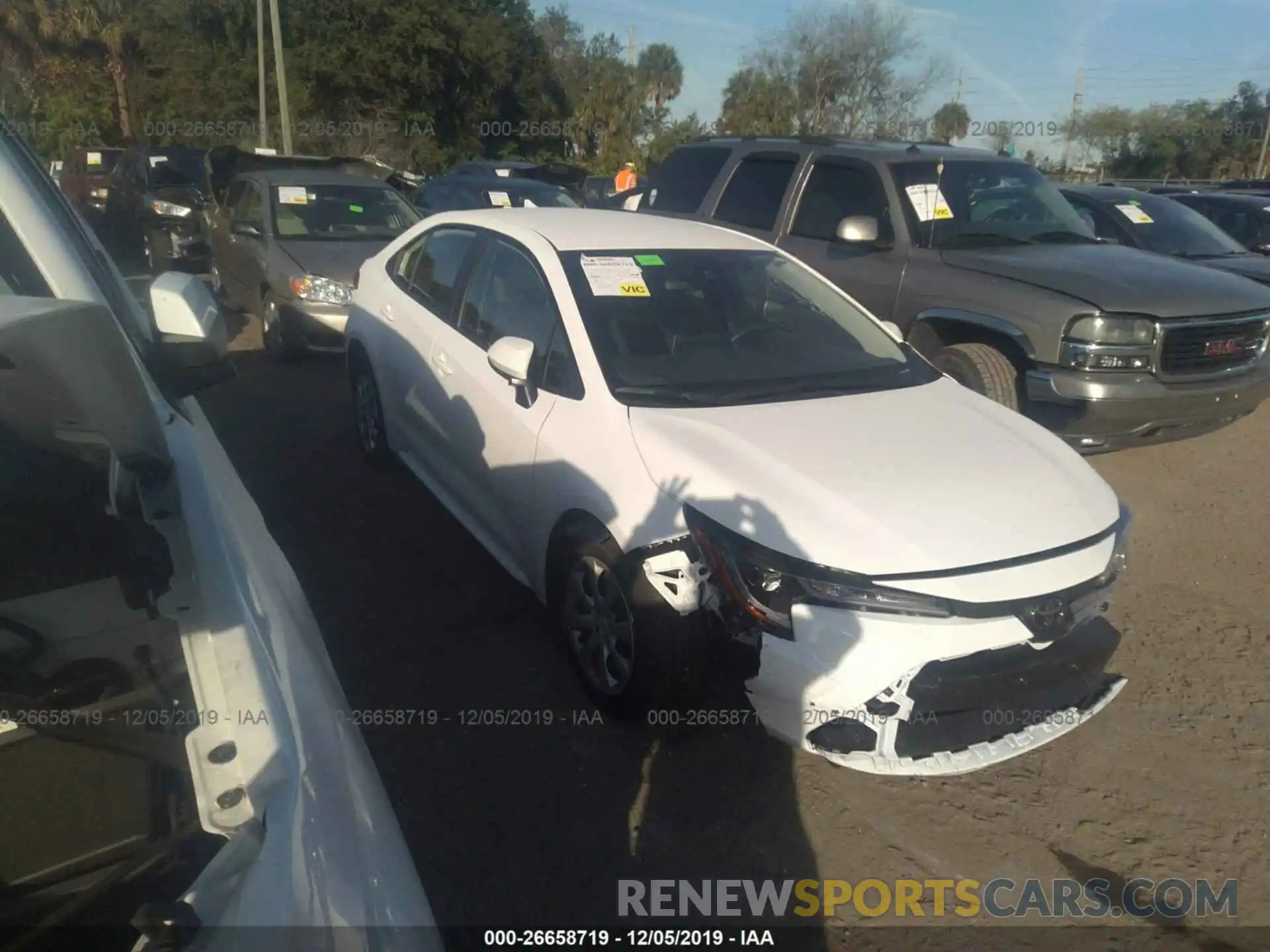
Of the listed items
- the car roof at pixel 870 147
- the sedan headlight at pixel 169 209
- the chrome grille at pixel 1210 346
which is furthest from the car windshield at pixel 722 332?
the sedan headlight at pixel 169 209

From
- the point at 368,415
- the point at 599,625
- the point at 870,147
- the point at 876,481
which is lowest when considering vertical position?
the point at 599,625

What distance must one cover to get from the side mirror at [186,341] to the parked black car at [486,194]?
25.6 feet

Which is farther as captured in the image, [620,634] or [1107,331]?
[1107,331]

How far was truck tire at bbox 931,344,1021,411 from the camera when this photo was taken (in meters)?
5.28

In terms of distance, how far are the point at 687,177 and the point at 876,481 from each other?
5.08 meters

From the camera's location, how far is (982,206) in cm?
619

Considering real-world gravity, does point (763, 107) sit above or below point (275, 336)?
above

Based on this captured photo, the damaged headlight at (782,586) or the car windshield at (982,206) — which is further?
the car windshield at (982,206)

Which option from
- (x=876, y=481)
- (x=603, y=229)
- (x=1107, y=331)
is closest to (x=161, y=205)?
(x=603, y=229)

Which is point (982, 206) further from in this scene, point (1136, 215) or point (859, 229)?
point (1136, 215)

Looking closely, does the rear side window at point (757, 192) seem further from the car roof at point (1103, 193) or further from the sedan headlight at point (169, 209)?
the sedan headlight at point (169, 209)

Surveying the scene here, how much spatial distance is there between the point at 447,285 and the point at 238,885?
3633mm

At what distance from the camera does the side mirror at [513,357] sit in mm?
3414

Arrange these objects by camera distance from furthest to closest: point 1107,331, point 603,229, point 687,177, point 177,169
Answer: point 177,169 → point 687,177 → point 1107,331 → point 603,229
